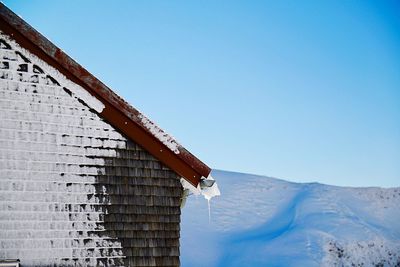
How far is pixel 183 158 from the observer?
25.0 feet

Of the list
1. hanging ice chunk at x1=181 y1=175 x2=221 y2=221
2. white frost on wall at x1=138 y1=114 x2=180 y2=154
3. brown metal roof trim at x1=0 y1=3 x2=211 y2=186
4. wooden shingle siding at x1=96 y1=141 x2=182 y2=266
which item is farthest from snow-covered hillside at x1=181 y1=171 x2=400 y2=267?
white frost on wall at x1=138 y1=114 x2=180 y2=154

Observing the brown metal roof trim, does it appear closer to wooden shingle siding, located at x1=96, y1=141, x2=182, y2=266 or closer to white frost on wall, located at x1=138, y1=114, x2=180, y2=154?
white frost on wall, located at x1=138, y1=114, x2=180, y2=154

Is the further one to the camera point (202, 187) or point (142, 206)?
point (202, 187)

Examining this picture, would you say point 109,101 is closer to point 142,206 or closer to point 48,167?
point 48,167

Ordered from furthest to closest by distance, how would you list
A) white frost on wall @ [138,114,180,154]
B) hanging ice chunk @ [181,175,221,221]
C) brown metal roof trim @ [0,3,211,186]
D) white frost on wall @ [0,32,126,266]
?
hanging ice chunk @ [181,175,221,221], white frost on wall @ [138,114,180,154], brown metal roof trim @ [0,3,211,186], white frost on wall @ [0,32,126,266]

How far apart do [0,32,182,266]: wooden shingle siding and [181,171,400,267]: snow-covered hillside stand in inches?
726

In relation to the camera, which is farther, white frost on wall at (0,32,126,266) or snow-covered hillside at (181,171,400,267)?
snow-covered hillside at (181,171,400,267)

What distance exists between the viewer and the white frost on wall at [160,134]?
755 cm

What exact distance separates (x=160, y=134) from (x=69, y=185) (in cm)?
145

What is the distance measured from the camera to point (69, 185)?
7.10m

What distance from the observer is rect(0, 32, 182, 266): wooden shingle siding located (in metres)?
6.80

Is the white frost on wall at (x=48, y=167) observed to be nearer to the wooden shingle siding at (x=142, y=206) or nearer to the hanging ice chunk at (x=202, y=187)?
the wooden shingle siding at (x=142, y=206)

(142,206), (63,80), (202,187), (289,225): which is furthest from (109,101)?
(289,225)

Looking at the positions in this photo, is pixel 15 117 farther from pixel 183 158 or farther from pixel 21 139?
pixel 183 158
